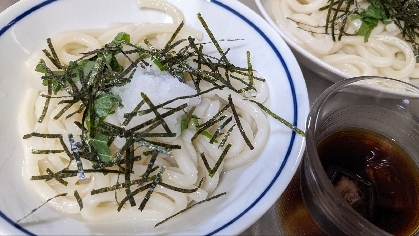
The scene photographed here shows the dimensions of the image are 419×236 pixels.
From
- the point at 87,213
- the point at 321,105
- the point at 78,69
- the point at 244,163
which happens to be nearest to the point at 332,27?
the point at 321,105

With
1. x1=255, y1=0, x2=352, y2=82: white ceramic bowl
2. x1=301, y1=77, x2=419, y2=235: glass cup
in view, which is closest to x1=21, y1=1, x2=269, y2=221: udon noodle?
x1=301, y1=77, x2=419, y2=235: glass cup

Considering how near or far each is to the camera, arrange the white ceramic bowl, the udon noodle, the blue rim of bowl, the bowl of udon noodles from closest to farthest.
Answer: the blue rim of bowl, the udon noodle, the white ceramic bowl, the bowl of udon noodles

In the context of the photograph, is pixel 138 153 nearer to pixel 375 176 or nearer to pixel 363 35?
pixel 375 176

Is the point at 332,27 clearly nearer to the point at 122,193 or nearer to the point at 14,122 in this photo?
the point at 122,193

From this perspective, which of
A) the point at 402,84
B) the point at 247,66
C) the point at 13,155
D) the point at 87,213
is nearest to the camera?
the point at 87,213

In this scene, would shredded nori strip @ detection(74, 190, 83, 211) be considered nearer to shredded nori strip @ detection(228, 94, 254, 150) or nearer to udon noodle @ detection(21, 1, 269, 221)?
udon noodle @ detection(21, 1, 269, 221)

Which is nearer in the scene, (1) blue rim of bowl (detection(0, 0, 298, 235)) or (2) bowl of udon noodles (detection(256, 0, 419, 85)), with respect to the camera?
(1) blue rim of bowl (detection(0, 0, 298, 235))

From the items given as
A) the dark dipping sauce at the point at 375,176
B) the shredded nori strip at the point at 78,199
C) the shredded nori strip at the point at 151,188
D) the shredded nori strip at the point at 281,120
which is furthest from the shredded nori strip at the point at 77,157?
the dark dipping sauce at the point at 375,176
